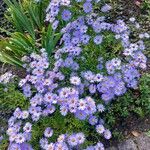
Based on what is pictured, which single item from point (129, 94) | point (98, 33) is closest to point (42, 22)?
point (98, 33)

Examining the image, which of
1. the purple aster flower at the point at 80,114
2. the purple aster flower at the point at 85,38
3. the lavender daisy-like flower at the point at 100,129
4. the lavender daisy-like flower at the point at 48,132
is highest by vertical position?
the purple aster flower at the point at 85,38

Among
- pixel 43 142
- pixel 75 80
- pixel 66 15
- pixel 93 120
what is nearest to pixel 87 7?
pixel 66 15

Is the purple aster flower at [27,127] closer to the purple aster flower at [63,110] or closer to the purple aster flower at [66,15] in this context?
the purple aster flower at [63,110]

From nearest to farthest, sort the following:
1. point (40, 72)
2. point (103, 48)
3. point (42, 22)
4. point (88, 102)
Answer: point (88, 102) < point (40, 72) < point (103, 48) < point (42, 22)

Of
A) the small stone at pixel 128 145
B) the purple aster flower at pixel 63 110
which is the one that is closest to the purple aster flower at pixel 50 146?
the purple aster flower at pixel 63 110

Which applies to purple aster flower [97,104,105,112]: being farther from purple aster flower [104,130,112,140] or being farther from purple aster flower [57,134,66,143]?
purple aster flower [57,134,66,143]

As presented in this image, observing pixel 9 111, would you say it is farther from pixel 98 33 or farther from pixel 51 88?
pixel 98 33
